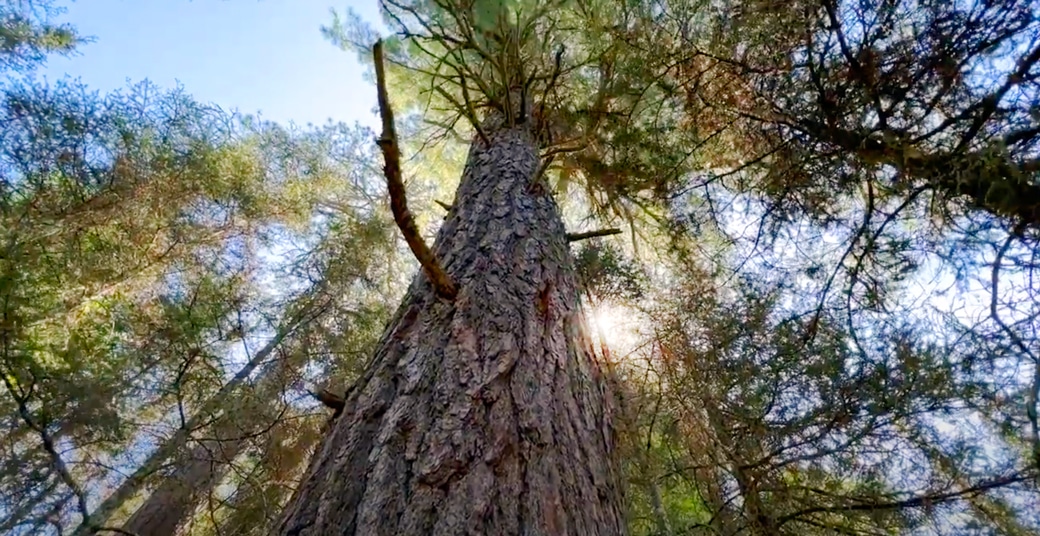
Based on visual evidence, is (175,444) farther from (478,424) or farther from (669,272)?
(669,272)

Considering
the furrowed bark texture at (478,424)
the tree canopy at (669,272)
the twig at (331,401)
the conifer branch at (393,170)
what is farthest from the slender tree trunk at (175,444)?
the conifer branch at (393,170)

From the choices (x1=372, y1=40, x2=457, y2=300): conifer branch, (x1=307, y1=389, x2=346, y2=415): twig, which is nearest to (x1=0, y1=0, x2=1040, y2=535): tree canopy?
(x1=307, y1=389, x2=346, y2=415): twig

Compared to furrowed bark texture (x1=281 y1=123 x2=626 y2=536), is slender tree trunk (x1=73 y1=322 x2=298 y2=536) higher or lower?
higher

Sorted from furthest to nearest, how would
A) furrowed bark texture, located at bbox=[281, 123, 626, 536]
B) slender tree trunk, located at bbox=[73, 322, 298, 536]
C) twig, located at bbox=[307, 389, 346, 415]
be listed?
slender tree trunk, located at bbox=[73, 322, 298, 536] → twig, located at bbox=[307, 389, 346, 415] → furrowed bark texture, located at bbox=[281, 123, 626, 536]

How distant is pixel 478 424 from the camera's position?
1.18 meters

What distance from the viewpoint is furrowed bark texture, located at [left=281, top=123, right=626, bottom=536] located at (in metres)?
1.00

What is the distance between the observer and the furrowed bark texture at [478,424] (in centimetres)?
100

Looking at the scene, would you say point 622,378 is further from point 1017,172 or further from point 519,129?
point 1017,172

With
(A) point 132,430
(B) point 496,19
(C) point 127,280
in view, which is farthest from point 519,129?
(C) point 127,280

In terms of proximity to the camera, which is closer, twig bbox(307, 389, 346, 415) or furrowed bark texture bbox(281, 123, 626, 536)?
furrowed bark texture bbox(281, 123, 626, 536)

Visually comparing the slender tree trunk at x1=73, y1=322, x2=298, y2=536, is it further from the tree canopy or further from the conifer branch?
the conifer branch

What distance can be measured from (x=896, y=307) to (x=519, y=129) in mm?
2437

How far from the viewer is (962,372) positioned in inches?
91.5

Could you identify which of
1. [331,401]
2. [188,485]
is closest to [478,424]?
[331,401]
